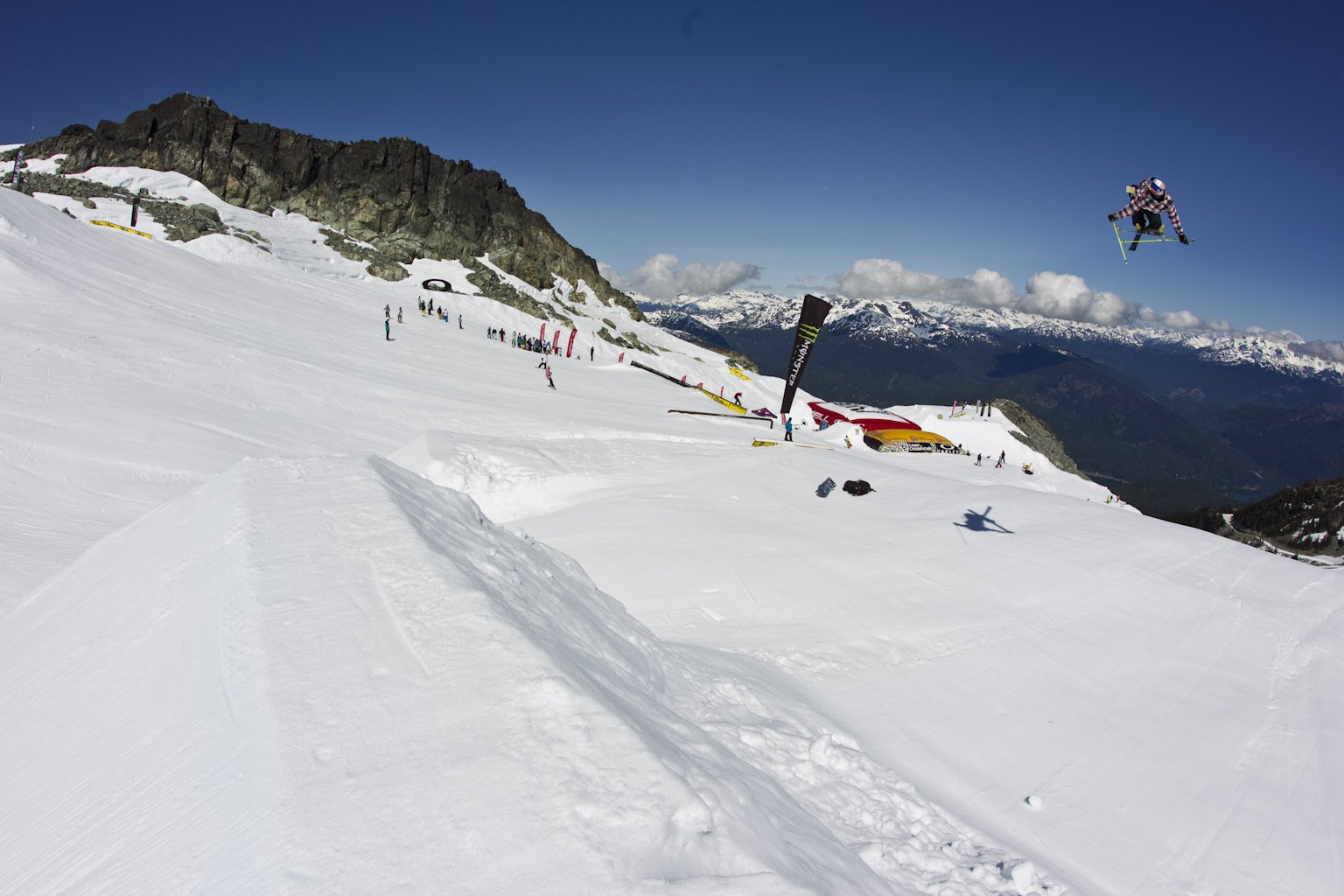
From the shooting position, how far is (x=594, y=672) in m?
4.92

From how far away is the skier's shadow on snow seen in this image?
14945mm

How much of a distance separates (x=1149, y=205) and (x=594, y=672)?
17.7 meters

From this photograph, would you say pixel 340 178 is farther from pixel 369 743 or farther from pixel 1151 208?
pixel 369 743

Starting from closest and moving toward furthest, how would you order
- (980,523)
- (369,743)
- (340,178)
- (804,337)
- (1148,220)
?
1. (369,743)
2. (980,523)
3. (1148,220)
4. (804,337)
5. (340,178)

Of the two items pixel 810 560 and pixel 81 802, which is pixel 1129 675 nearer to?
pixel 810 560

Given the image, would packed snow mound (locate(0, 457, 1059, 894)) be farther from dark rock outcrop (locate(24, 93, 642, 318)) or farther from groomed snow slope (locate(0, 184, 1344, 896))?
dark rock outcrop (locate(24, 93, 642, 318))

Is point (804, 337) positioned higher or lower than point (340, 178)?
lower

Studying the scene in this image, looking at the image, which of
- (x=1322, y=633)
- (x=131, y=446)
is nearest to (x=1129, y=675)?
(x=1322, y=633)

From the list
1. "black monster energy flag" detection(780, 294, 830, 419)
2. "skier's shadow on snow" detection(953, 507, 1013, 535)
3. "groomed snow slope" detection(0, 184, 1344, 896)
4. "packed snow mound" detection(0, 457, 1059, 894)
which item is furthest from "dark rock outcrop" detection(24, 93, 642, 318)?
"packed snow mound" detection(0, 457, 1059, 894)

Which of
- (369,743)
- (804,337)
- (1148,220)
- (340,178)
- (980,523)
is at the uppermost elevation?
(340,178)

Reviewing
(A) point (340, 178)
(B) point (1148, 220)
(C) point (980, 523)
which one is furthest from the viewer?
(A) point (340, 178)

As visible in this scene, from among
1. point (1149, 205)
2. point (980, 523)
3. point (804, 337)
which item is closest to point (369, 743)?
point (980, 523)

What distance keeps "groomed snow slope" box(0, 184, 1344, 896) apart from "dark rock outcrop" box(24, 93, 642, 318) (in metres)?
57.8

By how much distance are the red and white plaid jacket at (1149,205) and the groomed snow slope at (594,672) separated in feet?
25.0
